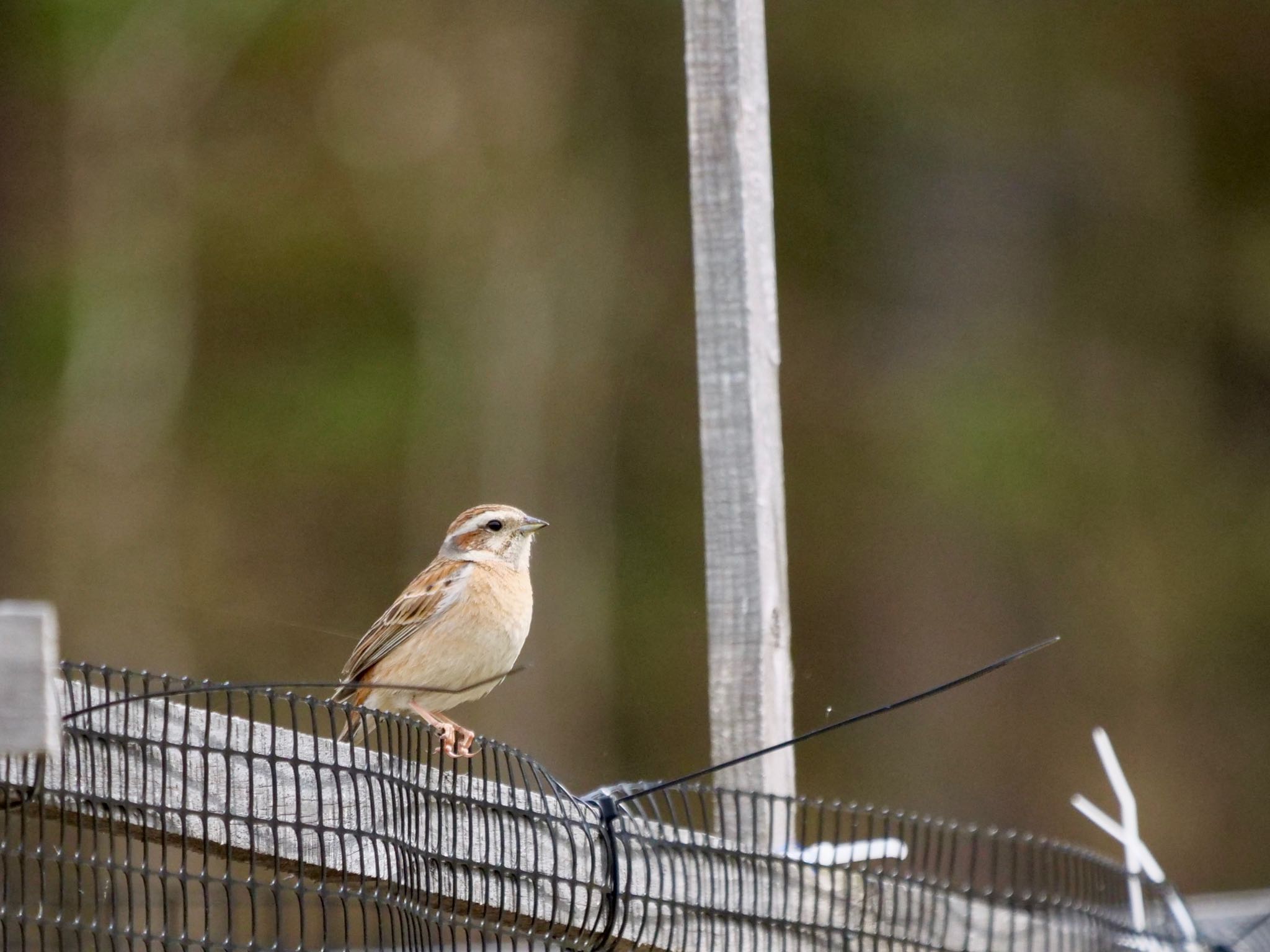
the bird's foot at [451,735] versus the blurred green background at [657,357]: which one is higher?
the blurred green background at [657,357]

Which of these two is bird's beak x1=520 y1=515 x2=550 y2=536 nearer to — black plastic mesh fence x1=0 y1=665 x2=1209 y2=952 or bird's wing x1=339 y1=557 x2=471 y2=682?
bird's wing x1=339 y1=557 x2=471 y2=682

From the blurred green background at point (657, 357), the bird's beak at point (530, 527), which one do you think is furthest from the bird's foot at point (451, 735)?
the blurred green background at point (657, 357)

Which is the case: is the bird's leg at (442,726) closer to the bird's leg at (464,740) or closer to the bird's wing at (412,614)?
the bird's leg at (464,740)

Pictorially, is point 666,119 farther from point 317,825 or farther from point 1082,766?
point 317,825

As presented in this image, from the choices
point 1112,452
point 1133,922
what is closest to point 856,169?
point 1112,452

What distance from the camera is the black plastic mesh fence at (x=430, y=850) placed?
3094 millimetres

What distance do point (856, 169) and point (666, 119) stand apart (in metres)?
1.91

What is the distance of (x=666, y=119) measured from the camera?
1653 centimetres

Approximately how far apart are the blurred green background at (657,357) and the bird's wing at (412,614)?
950cm

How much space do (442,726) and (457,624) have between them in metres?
0.75

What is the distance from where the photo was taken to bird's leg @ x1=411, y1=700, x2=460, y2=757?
3.60 metres

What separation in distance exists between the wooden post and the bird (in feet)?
2.79

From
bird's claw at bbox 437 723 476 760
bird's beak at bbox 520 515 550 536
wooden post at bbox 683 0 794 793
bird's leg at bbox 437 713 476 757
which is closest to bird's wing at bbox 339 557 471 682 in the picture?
bird's beak at bbox 520 515 550 536

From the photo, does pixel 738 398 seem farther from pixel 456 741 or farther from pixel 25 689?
pixel 25 689
